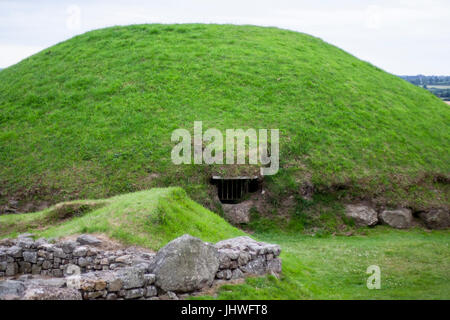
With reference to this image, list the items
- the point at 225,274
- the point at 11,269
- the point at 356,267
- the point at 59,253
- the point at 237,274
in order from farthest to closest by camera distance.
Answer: the point at 356,267 < the point at 11,269 < the point at 59,253 < the point at 237,274 < the point at 225,274

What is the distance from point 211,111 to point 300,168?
7.05 metres

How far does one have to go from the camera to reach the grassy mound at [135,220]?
1359 cm

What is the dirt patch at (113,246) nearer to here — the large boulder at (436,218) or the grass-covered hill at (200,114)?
the grass-covered hill at (200,114)

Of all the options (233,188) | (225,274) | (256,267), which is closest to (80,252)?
(225,274)

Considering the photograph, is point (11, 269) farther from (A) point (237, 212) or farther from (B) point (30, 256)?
(A) point (237, 212)

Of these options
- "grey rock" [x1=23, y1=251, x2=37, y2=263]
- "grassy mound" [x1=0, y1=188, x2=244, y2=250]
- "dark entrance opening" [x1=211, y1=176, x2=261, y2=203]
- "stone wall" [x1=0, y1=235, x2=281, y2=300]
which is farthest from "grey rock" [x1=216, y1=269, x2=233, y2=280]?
"dark entrance opening" [x1=211, y1=176, x2=261, y2=203]

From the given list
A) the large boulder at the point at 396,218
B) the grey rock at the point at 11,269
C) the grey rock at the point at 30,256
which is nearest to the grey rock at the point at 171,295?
the grey rock at the point at 30,256

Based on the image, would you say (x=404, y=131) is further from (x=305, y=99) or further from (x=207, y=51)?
(x=207, y=51)

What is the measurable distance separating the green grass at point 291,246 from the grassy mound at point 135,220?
0.09ft

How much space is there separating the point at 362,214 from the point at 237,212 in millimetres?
6213

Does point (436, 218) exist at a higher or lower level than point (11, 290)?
lower

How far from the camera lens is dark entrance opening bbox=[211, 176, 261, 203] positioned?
22812mm

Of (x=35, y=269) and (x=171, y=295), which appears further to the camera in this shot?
(x=35, y=269)

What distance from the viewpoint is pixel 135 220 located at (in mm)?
14000
